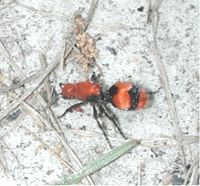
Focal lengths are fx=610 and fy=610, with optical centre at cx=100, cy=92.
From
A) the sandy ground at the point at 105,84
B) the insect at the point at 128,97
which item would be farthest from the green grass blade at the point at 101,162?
the insect at the point at 128,97

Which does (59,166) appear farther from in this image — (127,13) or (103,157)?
(127,13)

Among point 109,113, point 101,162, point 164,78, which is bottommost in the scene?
point 101,162

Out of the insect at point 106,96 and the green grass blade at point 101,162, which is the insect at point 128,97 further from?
the green grass blade at point 101,162

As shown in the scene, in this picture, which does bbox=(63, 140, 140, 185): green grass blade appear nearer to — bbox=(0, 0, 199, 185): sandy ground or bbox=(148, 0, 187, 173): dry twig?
bbox=(0, 0, 199, 185): sandy ground

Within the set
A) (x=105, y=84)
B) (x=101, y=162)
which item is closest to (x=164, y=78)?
(x=105, y=84)

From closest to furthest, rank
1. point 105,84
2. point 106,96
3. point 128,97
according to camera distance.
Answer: point 128,97 → point 106,96 → point 105,84

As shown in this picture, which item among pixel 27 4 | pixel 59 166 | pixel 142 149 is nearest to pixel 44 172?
pixel 59 166

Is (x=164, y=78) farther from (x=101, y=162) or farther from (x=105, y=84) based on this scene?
(x=101, y=162)
